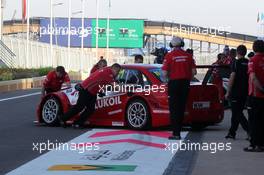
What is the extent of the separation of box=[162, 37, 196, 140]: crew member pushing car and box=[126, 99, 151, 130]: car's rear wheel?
5.10 ft

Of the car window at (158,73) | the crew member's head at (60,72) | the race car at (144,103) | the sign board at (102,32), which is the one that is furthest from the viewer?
the sign board at (102,32)

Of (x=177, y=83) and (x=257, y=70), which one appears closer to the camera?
(x=257, y=70)

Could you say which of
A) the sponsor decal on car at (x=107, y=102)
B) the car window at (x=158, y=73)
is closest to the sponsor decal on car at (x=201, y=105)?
the car window at (x=158, y=73)

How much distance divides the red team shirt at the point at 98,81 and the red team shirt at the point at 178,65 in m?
2.42

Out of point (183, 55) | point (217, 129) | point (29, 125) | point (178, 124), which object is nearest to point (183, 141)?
point (178, 124)

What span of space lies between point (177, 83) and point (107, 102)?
2.66m

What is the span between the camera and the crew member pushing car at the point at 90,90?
48.3 ft

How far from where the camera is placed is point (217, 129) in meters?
15.1

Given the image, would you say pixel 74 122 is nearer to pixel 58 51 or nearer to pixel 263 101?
pixel 263 101

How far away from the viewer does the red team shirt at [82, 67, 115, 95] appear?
580 inches

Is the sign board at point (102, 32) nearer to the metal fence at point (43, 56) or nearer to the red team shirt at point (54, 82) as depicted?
the metal fence at point (43, 56)

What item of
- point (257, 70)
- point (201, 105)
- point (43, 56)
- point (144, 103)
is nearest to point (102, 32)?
point (43, 56)

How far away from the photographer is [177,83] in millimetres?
12484

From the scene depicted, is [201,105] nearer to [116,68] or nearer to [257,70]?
[116,68]
